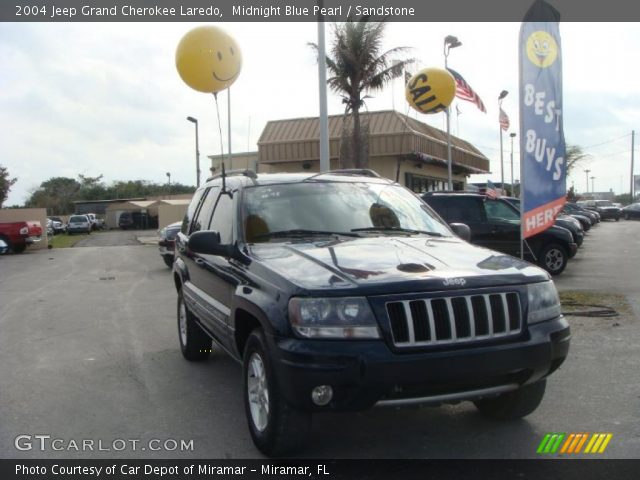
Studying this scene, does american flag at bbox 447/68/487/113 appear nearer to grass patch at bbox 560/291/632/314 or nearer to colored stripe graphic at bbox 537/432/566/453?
grass patch at bbox 560/291/632/314

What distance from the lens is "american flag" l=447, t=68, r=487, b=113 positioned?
18266mm

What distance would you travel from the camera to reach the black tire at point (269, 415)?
3.60m

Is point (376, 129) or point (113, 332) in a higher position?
point (376, 129)

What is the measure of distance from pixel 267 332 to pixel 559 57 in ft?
20.5

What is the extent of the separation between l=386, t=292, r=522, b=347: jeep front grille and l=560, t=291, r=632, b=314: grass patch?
5.28m

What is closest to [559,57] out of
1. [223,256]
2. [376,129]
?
[223,256]

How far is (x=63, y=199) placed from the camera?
92.2m

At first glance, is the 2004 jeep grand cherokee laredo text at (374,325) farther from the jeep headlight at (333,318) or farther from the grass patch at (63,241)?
the grass patch at (63,241)

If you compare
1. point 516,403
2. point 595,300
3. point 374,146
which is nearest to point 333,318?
point 516,403

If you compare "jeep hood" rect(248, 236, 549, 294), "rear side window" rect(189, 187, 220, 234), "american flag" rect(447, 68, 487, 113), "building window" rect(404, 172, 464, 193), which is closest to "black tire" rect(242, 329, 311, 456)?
"jeep hood" rect(248, 236, 549, 294)

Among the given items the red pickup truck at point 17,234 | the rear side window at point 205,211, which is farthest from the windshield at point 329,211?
the red pickup truck at point 17,234

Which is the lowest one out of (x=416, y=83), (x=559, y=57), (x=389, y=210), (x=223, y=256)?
(x=223, y=256)

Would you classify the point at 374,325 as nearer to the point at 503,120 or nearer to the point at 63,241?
the point at 503,120

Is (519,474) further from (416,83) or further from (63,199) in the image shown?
(63,199)
